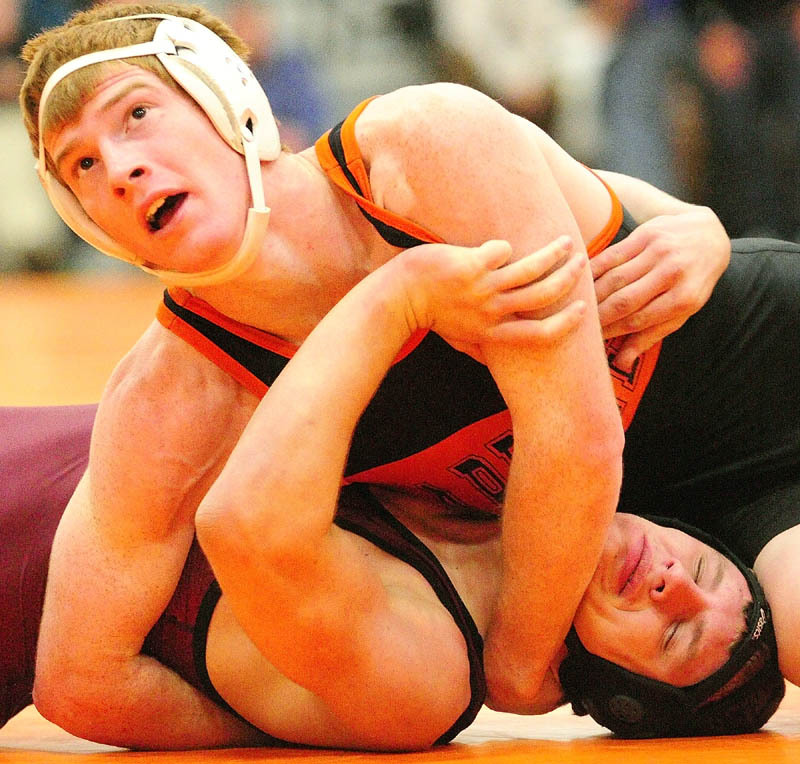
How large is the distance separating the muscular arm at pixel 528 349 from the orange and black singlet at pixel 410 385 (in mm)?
148

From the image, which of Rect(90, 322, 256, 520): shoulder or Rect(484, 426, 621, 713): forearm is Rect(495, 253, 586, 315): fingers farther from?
Rect(90, 322, 256, 520): shoulder

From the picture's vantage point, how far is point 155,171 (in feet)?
8.34

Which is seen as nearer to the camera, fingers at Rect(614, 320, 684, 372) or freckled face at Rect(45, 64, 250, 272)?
freckled face at Rect(45, 64, 250, 272)

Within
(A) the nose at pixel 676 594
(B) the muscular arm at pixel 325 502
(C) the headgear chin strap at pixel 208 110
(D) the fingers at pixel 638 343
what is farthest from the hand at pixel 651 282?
(C) the headgear chin strap at pixel 208 110

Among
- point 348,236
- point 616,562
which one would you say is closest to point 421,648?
point 616,562

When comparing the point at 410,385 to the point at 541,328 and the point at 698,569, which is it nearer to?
the point at 541,328

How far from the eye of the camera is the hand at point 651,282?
2764 mm

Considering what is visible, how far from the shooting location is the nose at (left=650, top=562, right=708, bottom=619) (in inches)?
110

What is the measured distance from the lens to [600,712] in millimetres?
2850

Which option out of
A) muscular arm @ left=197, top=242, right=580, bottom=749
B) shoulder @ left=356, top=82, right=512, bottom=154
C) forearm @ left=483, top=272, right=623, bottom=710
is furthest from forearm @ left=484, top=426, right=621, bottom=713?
shoulder @ left=356, top=82, right=512, bottom=154

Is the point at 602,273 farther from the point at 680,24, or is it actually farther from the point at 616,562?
the point at 680,24

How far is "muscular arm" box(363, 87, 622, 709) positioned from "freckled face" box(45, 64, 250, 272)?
278mm

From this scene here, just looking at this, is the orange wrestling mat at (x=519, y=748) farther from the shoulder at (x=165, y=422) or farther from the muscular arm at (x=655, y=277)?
the muscular arm at (x=655, y=277)

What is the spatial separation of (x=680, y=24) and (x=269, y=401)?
8.31 metres
